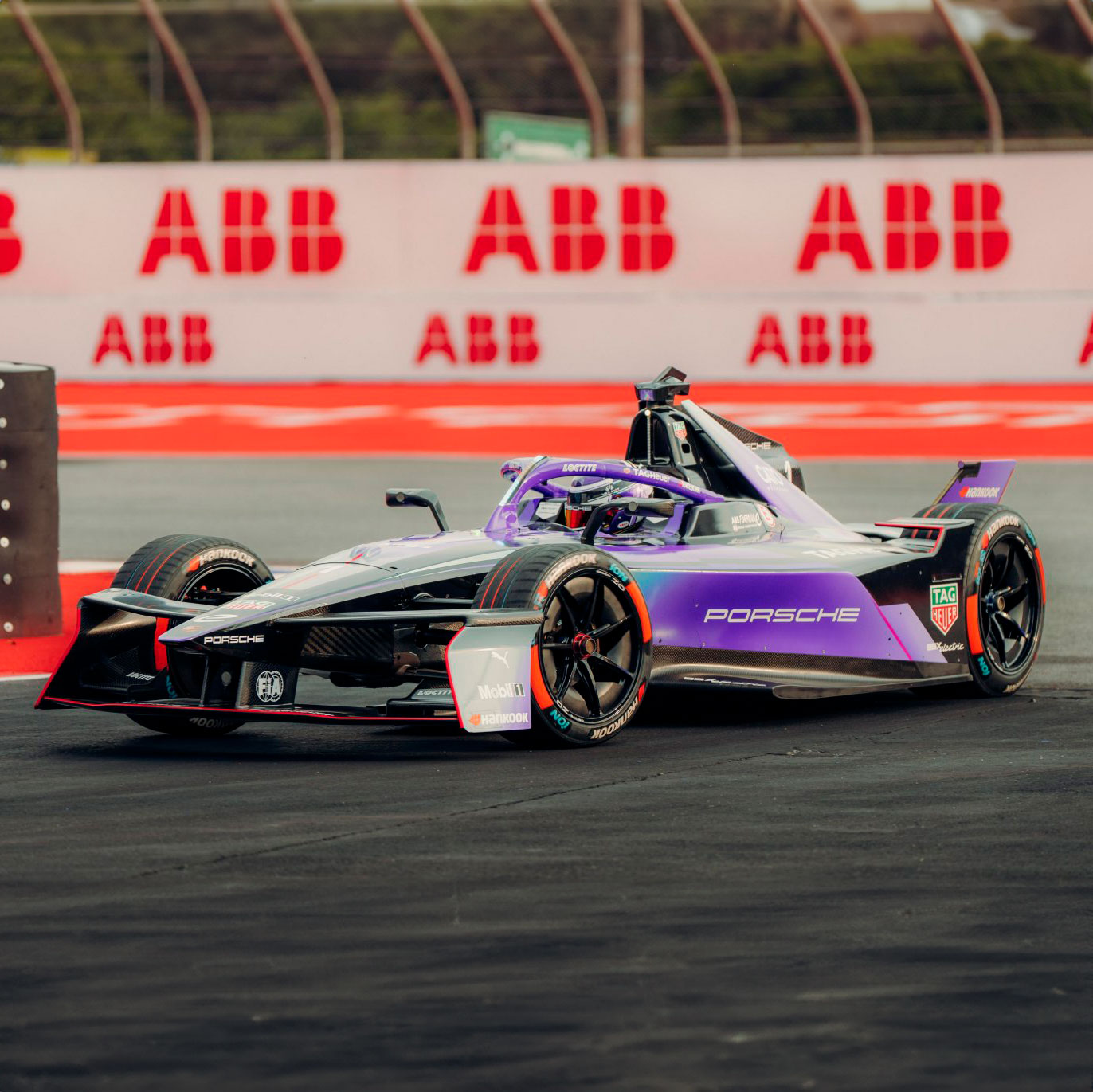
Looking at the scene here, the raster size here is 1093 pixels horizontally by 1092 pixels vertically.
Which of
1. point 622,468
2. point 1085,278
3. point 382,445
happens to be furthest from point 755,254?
point 622,468

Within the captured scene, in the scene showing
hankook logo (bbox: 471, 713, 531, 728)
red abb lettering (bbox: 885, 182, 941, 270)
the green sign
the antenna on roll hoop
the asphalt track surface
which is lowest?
the asphalt track surface

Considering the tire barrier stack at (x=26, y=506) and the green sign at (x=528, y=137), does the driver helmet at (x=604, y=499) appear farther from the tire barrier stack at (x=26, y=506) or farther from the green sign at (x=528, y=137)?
the green sign at (x=528, y=137)

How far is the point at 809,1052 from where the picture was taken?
482 cm

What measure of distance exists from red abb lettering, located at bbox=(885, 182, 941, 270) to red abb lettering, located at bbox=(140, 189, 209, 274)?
7.76 meters

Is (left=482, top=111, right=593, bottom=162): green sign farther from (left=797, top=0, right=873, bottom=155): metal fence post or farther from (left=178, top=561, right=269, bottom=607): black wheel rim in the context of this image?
(left=178, top=561, right=269, bottom=607): black wheel rim

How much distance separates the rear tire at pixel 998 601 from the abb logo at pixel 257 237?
18.2m

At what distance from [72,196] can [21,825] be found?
22.3m

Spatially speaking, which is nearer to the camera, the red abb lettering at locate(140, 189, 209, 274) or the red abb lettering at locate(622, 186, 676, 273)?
the red abb lettering at locate(622, 186, 676, 273)

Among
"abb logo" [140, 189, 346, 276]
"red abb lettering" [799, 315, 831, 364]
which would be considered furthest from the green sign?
"red abb lettering" [799, 315, 831, 364]

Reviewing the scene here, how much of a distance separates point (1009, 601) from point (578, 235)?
17.5 m

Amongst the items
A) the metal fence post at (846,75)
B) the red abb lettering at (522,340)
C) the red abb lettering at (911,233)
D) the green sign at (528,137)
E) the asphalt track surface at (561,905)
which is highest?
the green sign at (528,137)

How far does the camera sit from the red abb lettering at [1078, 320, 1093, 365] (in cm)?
2605

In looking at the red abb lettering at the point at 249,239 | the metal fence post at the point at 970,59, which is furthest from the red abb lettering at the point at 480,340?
the metal fence post at the point at 970,59

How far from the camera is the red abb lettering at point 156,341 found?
27.9m
